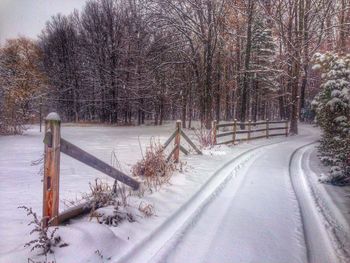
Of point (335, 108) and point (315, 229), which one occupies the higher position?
point (335, 108)

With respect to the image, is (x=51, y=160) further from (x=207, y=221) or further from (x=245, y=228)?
(x=245, y=228)

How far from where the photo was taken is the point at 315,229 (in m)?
5.21

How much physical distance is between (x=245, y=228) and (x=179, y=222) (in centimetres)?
97

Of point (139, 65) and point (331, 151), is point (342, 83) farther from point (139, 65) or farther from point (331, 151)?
point (139, 65)

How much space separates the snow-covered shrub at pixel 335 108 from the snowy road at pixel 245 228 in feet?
8.06

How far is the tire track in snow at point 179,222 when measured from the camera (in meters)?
4.06

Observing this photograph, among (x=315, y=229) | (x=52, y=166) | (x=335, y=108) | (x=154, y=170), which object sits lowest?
(x=315, y=229)

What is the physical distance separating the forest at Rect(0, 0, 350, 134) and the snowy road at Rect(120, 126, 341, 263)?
914cm

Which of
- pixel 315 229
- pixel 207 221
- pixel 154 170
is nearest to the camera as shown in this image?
pixel 315 229

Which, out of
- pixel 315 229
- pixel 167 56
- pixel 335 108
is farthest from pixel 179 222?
pixel 167 56

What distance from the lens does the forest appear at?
22.5 meters

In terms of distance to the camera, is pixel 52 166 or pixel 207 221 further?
pixel 207 221

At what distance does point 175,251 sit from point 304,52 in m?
21.7

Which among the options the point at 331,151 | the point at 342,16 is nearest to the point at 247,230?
the point at 331,151
